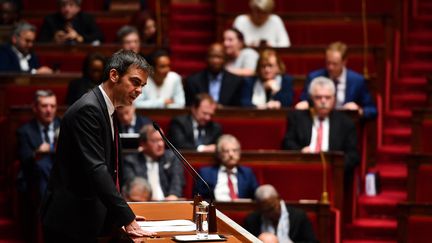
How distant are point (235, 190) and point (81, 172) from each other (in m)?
1.80

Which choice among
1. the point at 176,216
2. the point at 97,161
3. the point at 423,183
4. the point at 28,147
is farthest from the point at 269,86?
the point at 97,161

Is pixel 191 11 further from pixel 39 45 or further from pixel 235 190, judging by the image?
pixel 235 190

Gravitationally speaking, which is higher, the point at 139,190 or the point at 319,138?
the point at 319,138

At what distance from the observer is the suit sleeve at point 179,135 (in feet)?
13.6

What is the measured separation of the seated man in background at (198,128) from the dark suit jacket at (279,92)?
364mm

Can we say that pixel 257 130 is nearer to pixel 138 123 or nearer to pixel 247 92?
pixel 247 92

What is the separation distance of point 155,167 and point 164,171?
0.04 meters

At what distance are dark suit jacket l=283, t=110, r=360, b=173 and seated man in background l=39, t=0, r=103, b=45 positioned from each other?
60.3 inches

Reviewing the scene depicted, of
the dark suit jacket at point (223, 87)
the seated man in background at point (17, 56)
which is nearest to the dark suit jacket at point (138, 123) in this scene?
the dark suit jacket at point (223, 87)

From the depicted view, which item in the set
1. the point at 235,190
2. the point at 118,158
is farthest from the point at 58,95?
the point at 118,158

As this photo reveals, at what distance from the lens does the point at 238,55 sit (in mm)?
4820

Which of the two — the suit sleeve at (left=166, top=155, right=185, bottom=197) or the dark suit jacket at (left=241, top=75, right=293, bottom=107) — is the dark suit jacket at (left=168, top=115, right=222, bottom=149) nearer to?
the suit sleeve at (left=166, top=155, right=185, bottom=197)

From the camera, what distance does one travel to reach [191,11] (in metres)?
5.80

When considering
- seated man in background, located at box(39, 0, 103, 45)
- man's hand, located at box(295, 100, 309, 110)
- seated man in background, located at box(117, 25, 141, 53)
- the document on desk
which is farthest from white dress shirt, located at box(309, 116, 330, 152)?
the document on desk
